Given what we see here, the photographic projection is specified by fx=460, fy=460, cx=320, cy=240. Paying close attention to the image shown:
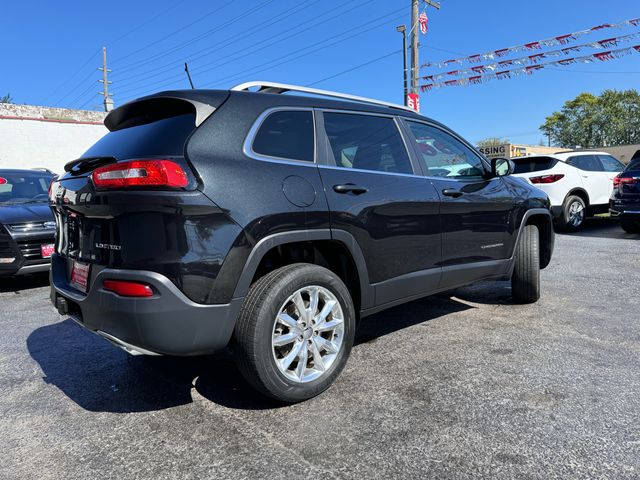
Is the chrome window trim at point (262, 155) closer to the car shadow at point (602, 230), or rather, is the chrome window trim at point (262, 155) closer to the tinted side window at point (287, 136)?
the tinted side window at point (287, 136)

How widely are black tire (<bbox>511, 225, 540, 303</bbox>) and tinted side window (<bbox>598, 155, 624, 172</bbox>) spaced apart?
785cm

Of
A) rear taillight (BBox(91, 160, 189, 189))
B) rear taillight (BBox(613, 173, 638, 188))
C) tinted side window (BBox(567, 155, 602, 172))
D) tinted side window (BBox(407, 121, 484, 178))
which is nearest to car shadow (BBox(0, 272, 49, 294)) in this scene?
rear taillight (BBox(91, 160, 189, 189))

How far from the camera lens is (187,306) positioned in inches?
88.7

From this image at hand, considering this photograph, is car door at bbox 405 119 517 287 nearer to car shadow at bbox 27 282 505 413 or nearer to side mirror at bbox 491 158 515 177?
side mirror at bbox 491 158 515 177

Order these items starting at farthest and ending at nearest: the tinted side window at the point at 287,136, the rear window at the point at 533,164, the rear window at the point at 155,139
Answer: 1. the rear window at the point at 533,164
2. the tinted side window at the point at 287,136
3. the rear window at the point at 155,139

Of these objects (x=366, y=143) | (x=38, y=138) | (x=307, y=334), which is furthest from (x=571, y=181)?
(x=38, y=138)

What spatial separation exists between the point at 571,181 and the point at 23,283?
1035 centimetres

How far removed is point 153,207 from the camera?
2225 millimetres

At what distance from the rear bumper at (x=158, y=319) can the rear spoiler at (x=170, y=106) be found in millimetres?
901

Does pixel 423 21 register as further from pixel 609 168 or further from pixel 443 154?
pixel 443 154

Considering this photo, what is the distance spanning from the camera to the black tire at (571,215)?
980 centimetres

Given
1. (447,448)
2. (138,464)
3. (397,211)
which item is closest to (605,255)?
(397,211)

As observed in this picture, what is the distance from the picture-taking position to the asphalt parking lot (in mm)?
2119

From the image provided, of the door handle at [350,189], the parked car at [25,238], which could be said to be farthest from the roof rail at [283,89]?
the parked car at [25,238]
